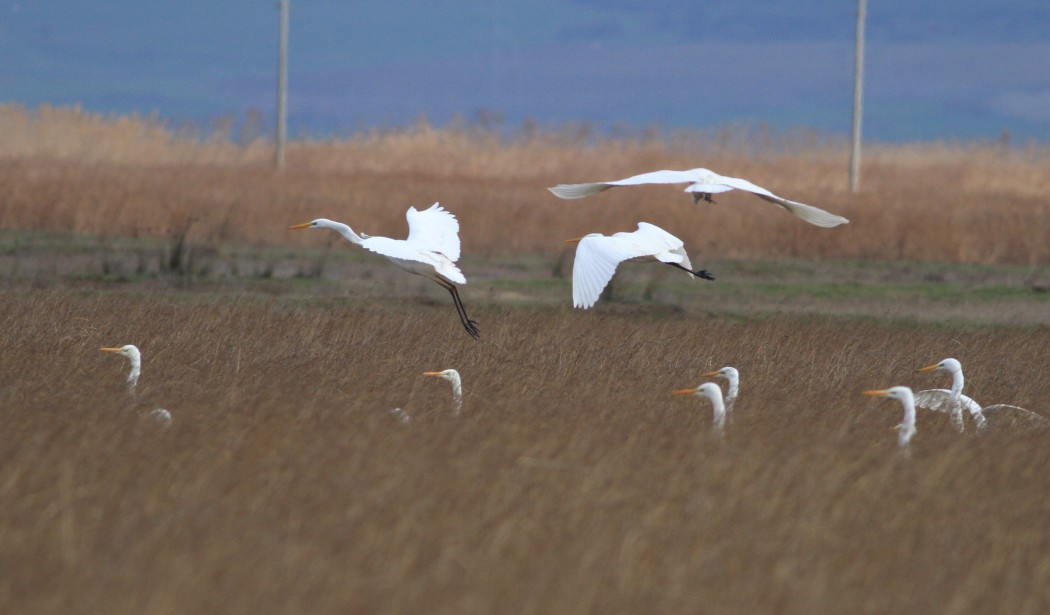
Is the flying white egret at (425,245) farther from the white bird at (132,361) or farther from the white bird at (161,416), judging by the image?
the white bird at (161,416)

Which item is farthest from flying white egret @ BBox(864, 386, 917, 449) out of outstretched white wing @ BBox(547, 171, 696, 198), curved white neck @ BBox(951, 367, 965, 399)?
outstretched white wing @ BBox(547, 171, 696, 198)

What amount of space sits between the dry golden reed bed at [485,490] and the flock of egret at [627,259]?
0.15m

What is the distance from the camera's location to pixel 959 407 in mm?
7418

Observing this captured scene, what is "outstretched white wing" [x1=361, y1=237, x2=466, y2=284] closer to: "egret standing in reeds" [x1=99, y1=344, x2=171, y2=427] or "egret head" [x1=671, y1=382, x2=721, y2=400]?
"egret standing in reeds" [x1=99, y1=344, x2=171, y2=427]

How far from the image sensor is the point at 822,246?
1919 cm

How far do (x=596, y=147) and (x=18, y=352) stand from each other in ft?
68.9

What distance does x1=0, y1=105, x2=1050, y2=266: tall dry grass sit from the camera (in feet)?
61.4

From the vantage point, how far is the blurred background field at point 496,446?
4473mm

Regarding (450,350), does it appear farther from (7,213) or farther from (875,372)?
(7,213)

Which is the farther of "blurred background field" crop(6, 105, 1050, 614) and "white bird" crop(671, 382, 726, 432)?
"white bird" crop(671, 382, 726, 432)

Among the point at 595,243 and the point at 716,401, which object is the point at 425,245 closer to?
the point at 595,243

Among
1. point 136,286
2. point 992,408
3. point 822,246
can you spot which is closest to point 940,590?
point 992,408

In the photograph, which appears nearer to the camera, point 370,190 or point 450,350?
point 450,350

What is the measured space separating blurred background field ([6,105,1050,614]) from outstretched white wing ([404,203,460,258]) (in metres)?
0.63
